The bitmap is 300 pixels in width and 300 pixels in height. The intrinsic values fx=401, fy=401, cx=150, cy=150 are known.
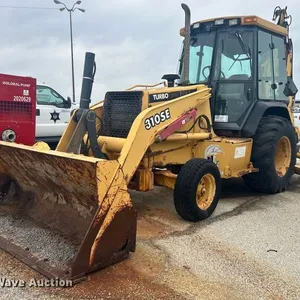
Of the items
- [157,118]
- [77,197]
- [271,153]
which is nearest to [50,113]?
[157,118]

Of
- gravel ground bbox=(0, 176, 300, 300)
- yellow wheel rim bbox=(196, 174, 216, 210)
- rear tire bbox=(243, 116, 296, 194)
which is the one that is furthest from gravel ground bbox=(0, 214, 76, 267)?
rear tire bbox=(243, 116, 296, 194)

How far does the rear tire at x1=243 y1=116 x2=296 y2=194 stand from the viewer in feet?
19.7

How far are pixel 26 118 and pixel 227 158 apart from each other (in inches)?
145

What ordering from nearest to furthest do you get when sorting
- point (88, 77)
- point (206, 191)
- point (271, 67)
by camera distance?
point (88, 77) < point (206, 191) < point (271, 67)

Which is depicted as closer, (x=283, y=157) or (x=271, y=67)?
(x=271, y=67)

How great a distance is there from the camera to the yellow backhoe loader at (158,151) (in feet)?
11.4

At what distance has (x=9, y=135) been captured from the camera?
22.5 feet

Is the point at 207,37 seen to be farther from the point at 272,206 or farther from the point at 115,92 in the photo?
the point at 272,206

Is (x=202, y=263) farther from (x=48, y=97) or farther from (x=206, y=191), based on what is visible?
(x=48, y=97)

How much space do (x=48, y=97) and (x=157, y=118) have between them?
5214 millimetres

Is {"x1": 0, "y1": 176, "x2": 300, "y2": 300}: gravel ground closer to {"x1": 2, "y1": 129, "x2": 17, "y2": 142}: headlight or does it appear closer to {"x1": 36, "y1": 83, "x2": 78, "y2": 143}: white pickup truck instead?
{"x1": 2, "y1": 129, "x2": 17, "y2": 142}: headlight

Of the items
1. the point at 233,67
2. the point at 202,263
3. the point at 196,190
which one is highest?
the point at 233,67

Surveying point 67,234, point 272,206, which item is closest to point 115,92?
point 67,234

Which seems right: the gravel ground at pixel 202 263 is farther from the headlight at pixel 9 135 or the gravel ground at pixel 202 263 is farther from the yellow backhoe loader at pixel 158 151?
the headlight at pixel 9 135
